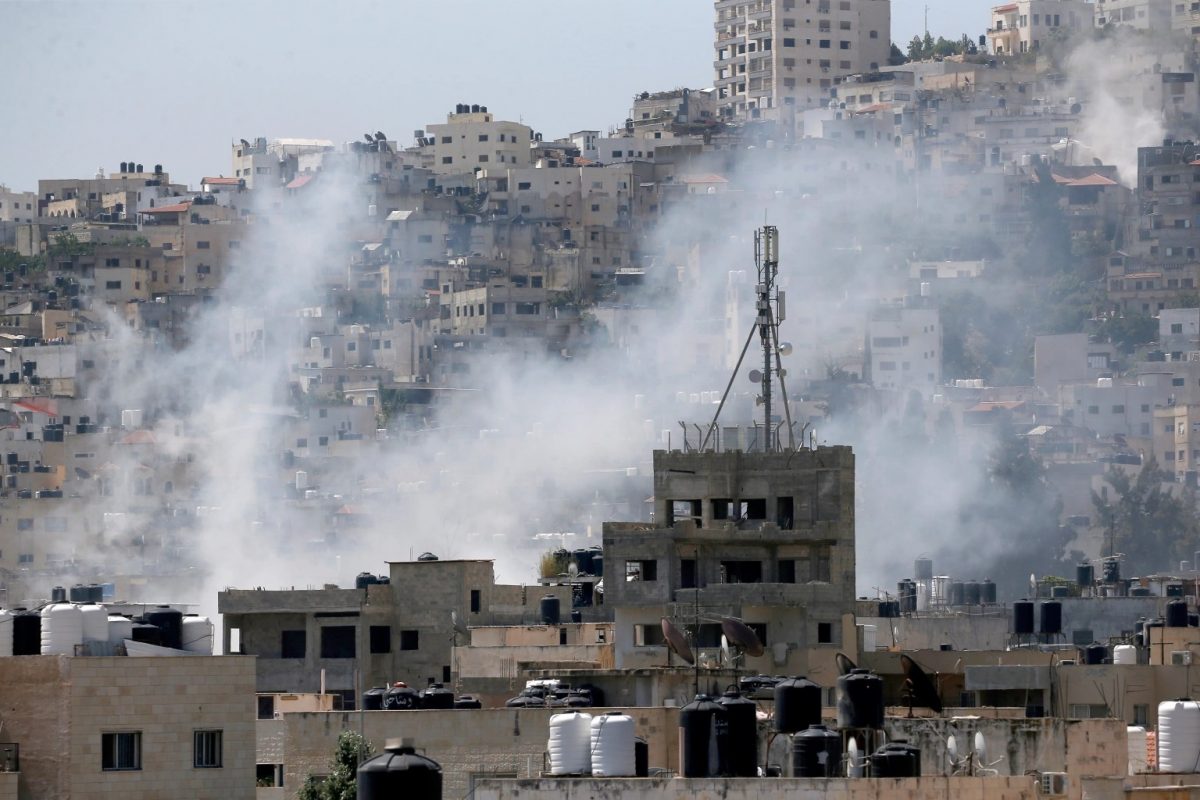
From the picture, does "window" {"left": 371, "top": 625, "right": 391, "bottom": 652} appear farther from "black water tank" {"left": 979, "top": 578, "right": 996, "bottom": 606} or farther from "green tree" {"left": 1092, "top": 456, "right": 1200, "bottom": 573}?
"green tree" {"left": 1092, "top": 456, "right": 1200, "bottom": 573}

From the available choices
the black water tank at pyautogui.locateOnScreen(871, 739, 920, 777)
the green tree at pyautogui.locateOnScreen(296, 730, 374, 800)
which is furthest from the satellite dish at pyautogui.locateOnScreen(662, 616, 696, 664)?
the black water tank at pyautogui.locateOnScreen(871, 739, 920, 777)

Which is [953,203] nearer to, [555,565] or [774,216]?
[774,216]

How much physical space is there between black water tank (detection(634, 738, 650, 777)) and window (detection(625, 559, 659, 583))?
70.4ft

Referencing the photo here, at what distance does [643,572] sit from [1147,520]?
94486 mm

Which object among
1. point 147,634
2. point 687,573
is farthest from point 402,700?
point 687,573

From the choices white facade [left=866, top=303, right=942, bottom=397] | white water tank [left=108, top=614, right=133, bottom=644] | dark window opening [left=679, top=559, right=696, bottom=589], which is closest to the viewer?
white water tank [left=108, top=614, right=133, bottom=644]

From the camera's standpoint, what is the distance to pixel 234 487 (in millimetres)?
142250

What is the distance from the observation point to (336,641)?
5250 cm

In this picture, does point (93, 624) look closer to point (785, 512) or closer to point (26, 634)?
point (26, 634)

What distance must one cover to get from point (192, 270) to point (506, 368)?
2861 cm

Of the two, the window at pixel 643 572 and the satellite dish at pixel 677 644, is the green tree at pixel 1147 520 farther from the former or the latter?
the satellite dish at pixel 677 644

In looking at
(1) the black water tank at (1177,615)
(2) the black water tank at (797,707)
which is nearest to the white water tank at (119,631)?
(2) the black water tank at (797,707)

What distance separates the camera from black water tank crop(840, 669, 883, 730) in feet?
81.5

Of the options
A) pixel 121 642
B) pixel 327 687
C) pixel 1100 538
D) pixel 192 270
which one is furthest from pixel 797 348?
pixel 121 642
